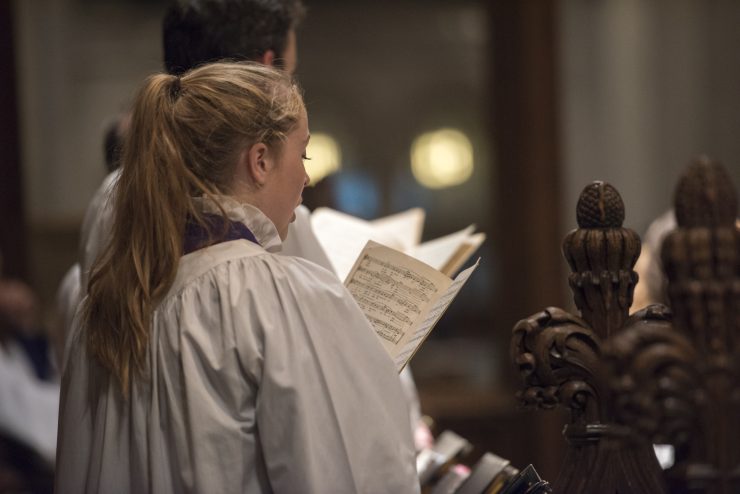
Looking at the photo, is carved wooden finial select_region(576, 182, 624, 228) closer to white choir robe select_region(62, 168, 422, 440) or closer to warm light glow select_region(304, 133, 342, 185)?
white choir robe select_region(62, 168, 422, 440)

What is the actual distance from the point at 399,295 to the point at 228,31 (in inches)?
30.0

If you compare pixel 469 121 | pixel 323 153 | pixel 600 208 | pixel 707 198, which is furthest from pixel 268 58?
pixel 469 121

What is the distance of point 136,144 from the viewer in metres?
1.80

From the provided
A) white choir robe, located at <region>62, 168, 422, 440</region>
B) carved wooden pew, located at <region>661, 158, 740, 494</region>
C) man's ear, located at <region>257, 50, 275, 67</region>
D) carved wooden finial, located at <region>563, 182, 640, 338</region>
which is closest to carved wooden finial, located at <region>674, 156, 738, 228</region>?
carved wooden pew, located at <region>661, 158, 740, 494</region>

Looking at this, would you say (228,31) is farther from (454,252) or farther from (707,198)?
(707,198)

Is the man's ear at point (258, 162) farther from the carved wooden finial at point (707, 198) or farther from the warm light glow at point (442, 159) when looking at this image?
the warm light glow at point (442, 159)

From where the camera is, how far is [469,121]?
9.24m

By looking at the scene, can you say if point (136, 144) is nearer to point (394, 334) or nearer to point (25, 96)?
point (394, 334)

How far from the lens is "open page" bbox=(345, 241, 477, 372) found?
1846 millimetres

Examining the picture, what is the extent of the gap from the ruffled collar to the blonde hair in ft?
0.07

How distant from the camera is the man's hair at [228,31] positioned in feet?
7.83

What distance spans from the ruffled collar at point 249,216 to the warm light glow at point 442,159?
24.1 feet

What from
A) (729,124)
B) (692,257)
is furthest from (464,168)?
(692,257)

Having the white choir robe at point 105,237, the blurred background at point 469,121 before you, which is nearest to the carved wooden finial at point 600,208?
the white choir robe at point 105,237
